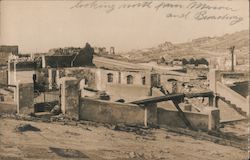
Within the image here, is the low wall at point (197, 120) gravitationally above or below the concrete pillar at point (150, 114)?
below

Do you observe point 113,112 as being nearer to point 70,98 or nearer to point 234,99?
point 70,98

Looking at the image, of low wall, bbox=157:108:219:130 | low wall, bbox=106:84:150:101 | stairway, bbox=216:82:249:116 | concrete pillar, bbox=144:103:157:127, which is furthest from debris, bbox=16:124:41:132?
low wall, bbox=106:84:150:101

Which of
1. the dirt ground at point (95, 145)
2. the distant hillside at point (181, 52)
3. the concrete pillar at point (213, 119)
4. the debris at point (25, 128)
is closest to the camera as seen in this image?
the dirt ground at point (95, 145)

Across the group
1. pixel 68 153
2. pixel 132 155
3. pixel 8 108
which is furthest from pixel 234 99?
pixel 68 153

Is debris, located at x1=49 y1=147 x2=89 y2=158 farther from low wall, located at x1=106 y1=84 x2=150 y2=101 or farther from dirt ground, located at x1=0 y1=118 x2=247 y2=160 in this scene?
low wall, located at x1=106 y1=84 x2=150 y2=101

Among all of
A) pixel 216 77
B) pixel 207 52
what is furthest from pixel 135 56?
pixel 216 77

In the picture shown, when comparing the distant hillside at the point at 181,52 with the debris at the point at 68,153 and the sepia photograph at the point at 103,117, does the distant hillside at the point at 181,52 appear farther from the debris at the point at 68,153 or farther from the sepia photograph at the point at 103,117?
the debris at the point at 68,153

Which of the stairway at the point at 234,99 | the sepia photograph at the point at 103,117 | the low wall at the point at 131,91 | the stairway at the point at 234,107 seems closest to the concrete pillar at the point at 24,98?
the sepia photograph at the point at 103,117
